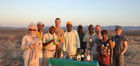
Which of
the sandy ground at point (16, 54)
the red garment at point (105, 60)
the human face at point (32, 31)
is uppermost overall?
the human face at point (32, 31)

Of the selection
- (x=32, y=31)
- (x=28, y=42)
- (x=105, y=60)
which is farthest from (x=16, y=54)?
(x=105, y=60)

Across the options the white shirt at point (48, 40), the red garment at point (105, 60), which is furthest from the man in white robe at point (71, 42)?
the red garment at point (105, 60)

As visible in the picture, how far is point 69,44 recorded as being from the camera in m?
5.71

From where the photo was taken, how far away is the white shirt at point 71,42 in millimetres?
5691

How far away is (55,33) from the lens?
5676 millimetres

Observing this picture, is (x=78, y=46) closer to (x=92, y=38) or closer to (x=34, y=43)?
(x=92, y=38)

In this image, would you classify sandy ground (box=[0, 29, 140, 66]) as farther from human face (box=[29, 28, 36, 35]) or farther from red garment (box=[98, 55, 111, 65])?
red garment (box=[98, 55, 111, 65])

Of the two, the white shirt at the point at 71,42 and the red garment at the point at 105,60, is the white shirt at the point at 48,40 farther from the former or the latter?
the red garment at the point at 105,60

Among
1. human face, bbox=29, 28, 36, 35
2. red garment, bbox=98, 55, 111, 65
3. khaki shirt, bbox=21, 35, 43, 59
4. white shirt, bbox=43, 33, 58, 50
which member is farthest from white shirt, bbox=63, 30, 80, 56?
human face, bbox=29, 28, 36, 35

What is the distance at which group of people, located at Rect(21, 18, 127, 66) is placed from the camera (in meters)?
4.90

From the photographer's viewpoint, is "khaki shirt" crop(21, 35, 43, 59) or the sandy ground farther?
the sandy ground

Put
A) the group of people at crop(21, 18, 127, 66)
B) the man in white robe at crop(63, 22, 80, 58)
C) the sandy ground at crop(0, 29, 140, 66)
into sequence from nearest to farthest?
the group of people at crop(21, 18, 127, 66) → the man in white robe at crop(63, 22, 80, 58) → the sandy ground at crop(0, 29, 140, 66)

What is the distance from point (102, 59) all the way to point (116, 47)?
2.46 feet

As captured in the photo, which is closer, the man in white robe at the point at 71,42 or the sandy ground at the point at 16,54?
the man in white robe at the point at 71,42
